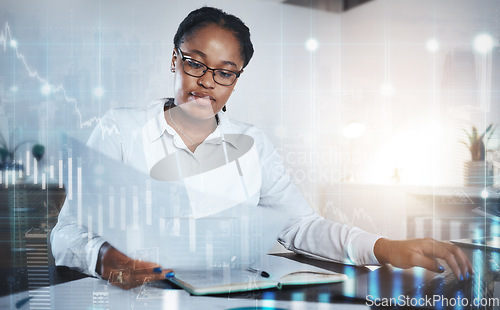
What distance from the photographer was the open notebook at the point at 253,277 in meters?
1.45

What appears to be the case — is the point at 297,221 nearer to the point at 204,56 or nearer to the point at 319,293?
the point at 319,293

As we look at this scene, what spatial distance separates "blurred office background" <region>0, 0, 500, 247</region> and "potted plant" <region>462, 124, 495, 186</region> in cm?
2

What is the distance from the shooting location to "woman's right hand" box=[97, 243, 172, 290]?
1.53 metres

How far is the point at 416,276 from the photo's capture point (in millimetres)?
1604

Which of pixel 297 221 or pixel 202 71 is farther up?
pixel 202 71

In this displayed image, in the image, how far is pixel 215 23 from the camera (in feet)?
5.16

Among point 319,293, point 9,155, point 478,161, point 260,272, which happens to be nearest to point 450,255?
point 478,161

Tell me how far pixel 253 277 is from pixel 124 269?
0.46m

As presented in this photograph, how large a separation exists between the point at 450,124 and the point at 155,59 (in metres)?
1.15

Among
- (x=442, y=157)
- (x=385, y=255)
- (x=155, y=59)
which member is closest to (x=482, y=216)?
(x=442, y=157)

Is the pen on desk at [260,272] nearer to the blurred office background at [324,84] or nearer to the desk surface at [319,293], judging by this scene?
the desk surface at [319,293]

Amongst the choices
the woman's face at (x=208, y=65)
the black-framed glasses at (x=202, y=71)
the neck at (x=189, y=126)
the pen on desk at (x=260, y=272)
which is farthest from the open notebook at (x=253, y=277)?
the black-framed glasses at (x=202, y=71)

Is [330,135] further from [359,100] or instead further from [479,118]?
[479,118]

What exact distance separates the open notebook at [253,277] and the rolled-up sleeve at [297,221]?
0.35 feet
